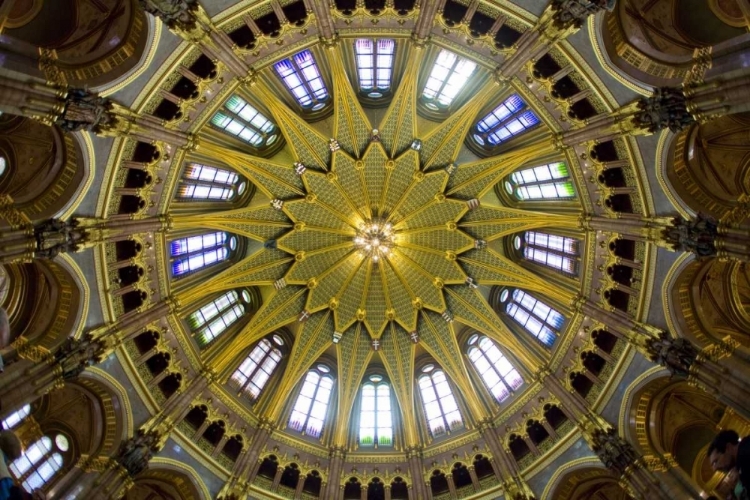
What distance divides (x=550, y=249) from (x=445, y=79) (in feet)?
39.4

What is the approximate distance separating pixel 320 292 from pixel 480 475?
15548 mm

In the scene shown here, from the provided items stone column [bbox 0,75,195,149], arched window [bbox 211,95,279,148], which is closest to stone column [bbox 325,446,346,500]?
stone column [bbox 0,75,195,149]

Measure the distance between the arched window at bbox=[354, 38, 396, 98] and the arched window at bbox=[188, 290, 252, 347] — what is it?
51.4ft

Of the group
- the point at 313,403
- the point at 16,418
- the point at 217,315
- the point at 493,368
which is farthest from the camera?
the point at 313,403

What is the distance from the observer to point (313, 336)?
33.8 meters

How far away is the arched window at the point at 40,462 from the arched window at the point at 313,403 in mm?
11933

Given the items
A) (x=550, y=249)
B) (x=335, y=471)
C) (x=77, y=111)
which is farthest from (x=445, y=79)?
(x=335, y=471)

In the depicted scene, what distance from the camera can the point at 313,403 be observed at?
3244 centimetres

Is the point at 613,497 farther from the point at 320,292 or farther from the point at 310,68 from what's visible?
the point at 310,68

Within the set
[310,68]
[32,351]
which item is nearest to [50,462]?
[32,351]

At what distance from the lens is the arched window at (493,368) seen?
1203 inches

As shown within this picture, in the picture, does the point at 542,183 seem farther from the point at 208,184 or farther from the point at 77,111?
the point at 77,111

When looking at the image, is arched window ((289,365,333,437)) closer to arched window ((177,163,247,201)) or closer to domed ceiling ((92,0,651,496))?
domed ceiling ((92,0,651,496))

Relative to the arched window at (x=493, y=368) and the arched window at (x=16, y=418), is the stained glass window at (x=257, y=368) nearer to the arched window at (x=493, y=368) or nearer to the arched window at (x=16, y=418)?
the arched window at (x=16, y=418)
